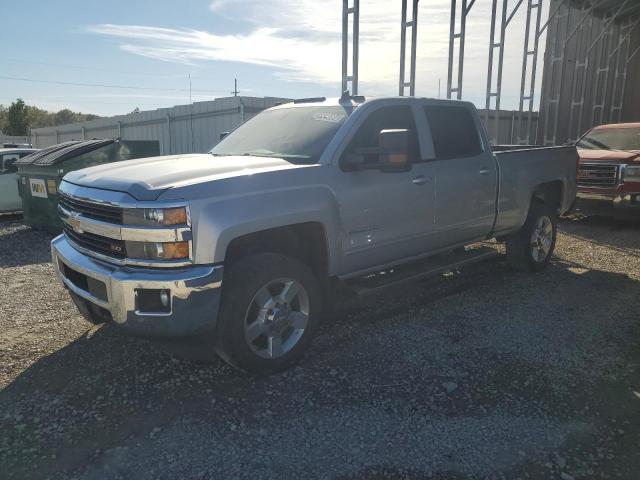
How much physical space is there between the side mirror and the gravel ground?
1469mm

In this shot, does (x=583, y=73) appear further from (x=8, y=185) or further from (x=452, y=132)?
(x=8, y=185)

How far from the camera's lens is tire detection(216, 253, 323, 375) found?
10.7 feet

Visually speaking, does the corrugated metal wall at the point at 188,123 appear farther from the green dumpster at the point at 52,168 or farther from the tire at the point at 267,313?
the tire at the point at 267,313

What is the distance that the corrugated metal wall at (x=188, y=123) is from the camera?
13.7 m

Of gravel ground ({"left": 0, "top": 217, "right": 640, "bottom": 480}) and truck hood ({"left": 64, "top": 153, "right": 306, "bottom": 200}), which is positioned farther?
truck hood ({"left": 64, "top": 153, "right": 306, "bottom": 200})

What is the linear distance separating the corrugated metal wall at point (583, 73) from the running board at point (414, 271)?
Result: 1360 cm

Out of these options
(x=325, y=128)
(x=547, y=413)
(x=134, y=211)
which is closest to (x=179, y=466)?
(x=134, y=211)

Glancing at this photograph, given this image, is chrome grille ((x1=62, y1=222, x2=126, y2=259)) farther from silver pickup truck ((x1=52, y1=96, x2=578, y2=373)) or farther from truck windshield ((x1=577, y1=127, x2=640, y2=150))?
truck windshield ((x1=577, y1=127, x2=640, y2=150))

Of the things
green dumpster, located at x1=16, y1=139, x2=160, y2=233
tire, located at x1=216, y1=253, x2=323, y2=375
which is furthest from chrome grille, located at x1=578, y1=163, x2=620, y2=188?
green dumpster, located at x1=16, y1=139, x2=160, y2=233

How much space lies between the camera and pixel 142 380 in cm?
350

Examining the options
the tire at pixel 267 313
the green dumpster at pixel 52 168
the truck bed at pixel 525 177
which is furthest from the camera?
the green dumpster at pixel 52 168

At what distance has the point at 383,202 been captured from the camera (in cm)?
407

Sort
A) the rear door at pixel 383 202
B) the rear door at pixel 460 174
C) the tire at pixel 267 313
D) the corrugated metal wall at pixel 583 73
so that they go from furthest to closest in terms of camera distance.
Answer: the corrugated metal wall at pixel 583 73 < the rear door at pixel 460 174 < the rear door at pixel 383 202 < the tire at pixel 267 313

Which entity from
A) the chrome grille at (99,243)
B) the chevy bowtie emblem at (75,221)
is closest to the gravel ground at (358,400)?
the chrome grille at (99,243)
